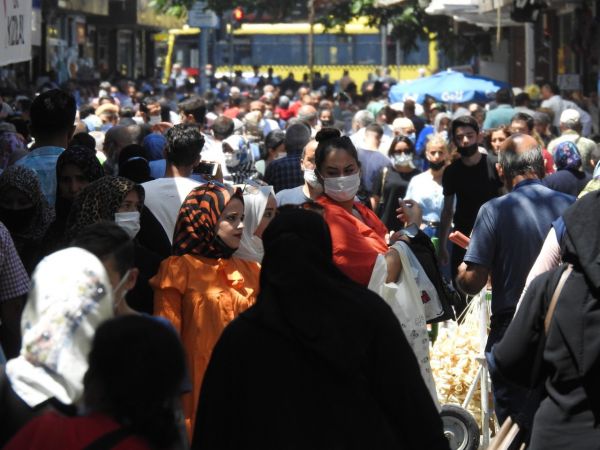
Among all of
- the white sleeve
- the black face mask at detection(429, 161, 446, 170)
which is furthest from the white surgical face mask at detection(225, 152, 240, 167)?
the white sleeve

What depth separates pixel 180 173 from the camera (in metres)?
8.05

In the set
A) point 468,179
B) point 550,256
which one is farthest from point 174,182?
point 468,179

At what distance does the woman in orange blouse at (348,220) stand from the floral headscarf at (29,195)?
1.32m

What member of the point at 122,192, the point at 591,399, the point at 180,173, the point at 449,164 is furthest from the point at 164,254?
the point at 449,164

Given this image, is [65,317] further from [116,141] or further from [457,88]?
[457,88]

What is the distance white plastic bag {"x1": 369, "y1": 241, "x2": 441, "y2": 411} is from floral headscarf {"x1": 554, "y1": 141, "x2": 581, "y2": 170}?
471cm

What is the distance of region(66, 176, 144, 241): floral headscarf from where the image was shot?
5723 mm

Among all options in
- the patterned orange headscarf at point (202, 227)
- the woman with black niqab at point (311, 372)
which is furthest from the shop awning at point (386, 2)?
the woman with black niqab at point (311, 372)

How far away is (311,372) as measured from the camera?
3895 millimetres

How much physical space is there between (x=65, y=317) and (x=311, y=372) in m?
0.73

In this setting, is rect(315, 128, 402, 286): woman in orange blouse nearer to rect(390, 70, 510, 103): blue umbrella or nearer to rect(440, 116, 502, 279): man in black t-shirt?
rect(440, 116, 502, 279): man in black t-shirt

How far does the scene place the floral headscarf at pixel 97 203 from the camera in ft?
18.8

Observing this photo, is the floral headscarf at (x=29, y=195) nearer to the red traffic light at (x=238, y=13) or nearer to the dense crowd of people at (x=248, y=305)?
the dense crowd of people at (x=248, y=305)

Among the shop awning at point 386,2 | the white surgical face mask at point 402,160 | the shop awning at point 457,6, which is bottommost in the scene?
the white surgical face mask at point 402,160
